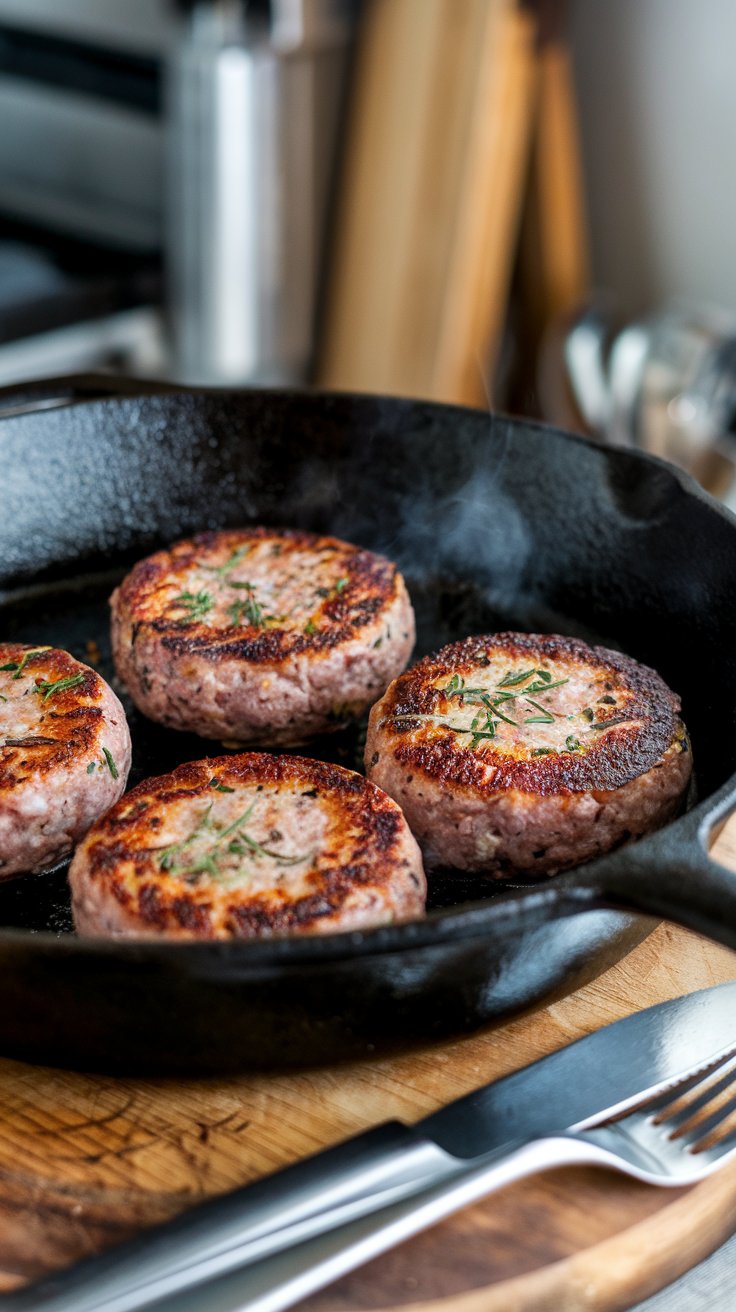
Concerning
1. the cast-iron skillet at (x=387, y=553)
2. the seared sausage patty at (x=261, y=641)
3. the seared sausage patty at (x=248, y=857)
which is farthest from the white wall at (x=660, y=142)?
the seared sausage patty at (x=248, y=857)

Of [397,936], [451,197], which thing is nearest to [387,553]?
[397,936]

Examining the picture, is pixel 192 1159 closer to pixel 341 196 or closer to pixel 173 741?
pixel 173 741

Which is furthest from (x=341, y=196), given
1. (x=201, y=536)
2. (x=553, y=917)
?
(x=553, y=917)

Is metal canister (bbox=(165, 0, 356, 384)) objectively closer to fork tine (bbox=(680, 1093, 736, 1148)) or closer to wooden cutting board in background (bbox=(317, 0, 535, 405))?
wooden cutting board in background (bbox=(317, 0, 535, 405))

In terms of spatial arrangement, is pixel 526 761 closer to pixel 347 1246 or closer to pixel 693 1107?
pixel 693 1107

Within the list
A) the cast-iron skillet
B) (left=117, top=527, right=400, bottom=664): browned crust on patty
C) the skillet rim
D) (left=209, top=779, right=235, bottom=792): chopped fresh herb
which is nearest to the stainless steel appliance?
the cast-iron skillet

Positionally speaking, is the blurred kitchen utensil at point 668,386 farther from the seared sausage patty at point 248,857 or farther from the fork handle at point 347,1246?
the fork handle at point 347,1246
